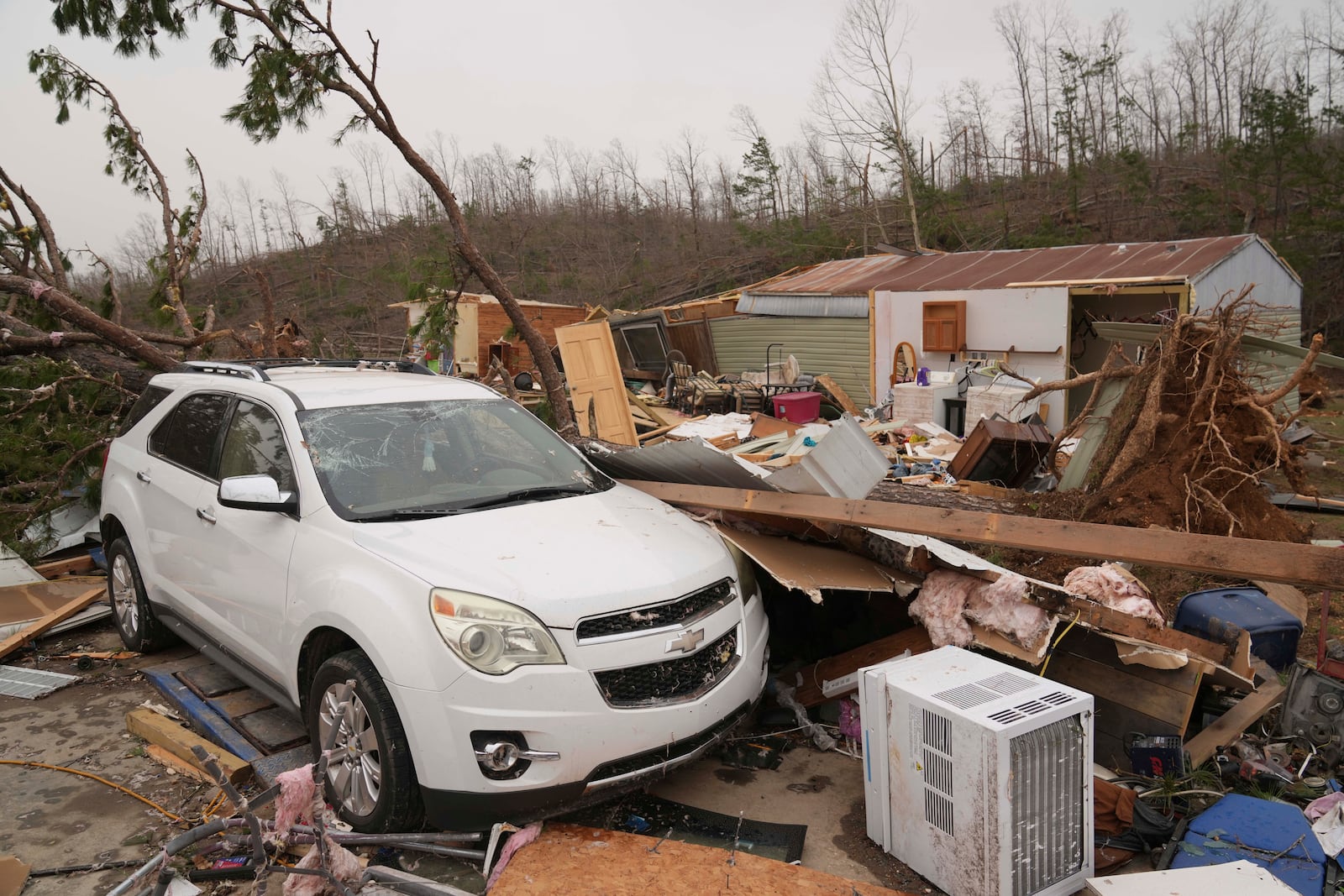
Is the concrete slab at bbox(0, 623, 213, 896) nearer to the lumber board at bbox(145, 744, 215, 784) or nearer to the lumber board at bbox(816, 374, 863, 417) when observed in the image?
the lumber board at bbox(145, 744, 215, 784)

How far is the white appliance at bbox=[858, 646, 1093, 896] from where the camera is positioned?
2816 mm

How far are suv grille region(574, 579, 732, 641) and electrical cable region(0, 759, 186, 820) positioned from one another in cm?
207

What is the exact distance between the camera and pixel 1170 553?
346 centimetres

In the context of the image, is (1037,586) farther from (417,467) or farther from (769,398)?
(769,398)

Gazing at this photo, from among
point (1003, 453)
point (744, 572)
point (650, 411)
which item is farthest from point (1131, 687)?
point (650, 411)

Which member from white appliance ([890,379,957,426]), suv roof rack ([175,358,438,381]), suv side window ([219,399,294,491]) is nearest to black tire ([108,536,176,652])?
suv roof rack ([175,358,438,381])

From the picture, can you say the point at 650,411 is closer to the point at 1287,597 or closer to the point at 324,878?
the point at 1287,597

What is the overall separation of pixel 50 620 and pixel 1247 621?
24.4 ft

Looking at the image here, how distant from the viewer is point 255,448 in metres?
4.18

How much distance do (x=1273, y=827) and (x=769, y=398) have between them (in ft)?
41.8

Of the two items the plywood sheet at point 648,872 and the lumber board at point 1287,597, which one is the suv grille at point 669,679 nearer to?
the plywood sheet at point 648,872

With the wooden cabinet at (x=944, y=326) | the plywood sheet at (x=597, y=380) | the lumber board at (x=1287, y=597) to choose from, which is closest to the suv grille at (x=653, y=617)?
the lumber board at (x=1287, y=597)

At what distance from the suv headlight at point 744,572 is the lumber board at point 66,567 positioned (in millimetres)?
5966

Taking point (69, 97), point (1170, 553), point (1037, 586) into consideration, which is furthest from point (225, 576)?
point (69, 97)
